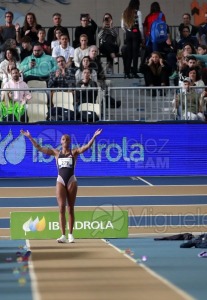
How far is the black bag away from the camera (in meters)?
27.6

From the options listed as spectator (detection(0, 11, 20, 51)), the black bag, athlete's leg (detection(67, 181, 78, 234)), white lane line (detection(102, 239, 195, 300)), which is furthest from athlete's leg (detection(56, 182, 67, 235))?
spectator (detection(0, 11, 20, 51))

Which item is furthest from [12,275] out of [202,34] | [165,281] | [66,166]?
[202,34]

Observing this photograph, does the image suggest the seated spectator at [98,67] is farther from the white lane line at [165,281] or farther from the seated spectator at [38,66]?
the white lane line at [165,281]

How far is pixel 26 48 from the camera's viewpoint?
29281 mm

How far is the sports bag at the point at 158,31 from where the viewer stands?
30.3 meters

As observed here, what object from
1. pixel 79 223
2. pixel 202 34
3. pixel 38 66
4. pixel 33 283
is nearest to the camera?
pixel 33 283

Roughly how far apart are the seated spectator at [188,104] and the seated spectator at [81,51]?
2.92 m

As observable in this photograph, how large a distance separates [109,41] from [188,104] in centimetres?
419

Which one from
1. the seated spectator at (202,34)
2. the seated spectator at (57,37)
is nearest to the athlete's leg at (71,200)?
the seated spectator at (57,37)

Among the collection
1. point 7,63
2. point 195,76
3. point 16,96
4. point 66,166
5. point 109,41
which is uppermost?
point 109,41

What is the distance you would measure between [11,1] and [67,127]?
26.6 ft

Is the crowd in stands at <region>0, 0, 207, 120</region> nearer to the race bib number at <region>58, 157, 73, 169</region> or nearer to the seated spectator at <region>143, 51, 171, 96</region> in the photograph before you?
the seated spectator at <region>143, 51, 171, 96</region>

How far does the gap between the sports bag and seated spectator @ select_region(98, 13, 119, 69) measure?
1043mm

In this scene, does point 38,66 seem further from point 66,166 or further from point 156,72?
point 66,166
